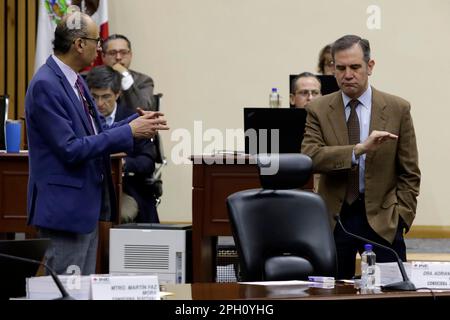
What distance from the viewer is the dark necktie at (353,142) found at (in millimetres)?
4723

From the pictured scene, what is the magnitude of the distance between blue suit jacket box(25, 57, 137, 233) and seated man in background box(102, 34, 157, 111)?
7.70 ft

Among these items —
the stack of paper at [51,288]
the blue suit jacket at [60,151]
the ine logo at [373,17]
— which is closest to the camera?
the stack of paper at [51,288]

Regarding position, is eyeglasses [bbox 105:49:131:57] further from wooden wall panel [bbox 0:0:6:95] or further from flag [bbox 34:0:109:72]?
wooden wall panel [bbox 0:0:6:95]

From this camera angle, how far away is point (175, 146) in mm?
8852

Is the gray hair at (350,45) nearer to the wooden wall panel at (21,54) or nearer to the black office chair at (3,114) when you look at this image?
the black office chair at (3,114)

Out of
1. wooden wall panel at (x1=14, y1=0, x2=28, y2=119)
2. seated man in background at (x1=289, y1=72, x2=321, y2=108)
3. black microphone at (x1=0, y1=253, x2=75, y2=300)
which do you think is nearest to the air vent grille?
seated man in background at (x1=289, y1=72, x2=321, y2=108)

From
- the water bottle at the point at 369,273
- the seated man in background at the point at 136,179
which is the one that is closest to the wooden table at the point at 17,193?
the seated man in background at the point at 136,179

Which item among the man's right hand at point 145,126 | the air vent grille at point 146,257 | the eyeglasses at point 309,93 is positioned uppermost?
the eyeglasses at point 309,93

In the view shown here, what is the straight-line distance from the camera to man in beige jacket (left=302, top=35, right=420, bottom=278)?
15.3 feet

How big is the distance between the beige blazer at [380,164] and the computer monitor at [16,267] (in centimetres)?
210

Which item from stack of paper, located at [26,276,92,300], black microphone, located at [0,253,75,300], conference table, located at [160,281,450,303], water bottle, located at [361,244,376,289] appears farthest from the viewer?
water bottle, located at [361,244,376,289]

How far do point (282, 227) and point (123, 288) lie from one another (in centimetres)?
136
